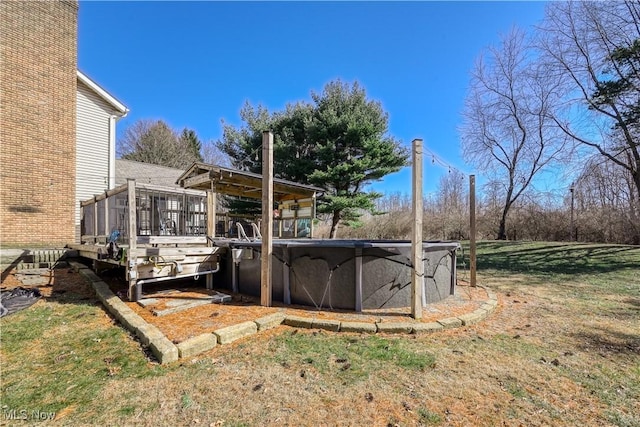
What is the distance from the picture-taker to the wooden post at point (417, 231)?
3.81 meters

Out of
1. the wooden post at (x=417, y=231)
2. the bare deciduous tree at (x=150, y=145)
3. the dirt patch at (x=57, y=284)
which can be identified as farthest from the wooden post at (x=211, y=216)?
the bare deciduous tree at (x=150, y=145)

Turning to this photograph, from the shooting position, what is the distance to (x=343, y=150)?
15.6m

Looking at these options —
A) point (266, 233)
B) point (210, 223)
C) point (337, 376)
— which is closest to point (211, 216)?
point (210, 223)

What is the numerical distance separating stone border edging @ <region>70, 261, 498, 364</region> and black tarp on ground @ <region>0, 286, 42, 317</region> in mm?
1408

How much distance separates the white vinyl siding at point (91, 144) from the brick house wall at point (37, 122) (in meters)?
0.52

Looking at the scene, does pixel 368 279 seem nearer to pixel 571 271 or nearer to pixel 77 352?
pixel 77 352

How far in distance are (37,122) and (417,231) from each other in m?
11.9

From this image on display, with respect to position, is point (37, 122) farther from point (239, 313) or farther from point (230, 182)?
point (239, 313)

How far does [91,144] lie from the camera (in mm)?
11016

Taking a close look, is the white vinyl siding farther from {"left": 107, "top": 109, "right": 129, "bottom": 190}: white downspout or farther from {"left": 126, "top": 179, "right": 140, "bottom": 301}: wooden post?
{"left": 126, "top": 179, "right": 140, "bottom": 301}: wooden post

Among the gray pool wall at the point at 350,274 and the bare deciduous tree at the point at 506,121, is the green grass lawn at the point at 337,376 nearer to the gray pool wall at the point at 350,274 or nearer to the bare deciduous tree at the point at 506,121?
the gray pool wall at the point at 350,274

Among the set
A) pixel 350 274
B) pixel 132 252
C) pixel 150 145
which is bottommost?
pixel 350 274

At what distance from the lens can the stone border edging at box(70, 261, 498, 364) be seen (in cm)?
281

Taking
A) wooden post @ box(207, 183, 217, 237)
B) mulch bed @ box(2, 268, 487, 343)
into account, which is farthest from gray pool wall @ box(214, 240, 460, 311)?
wooden post @ box(207, 183, 217, 237)
